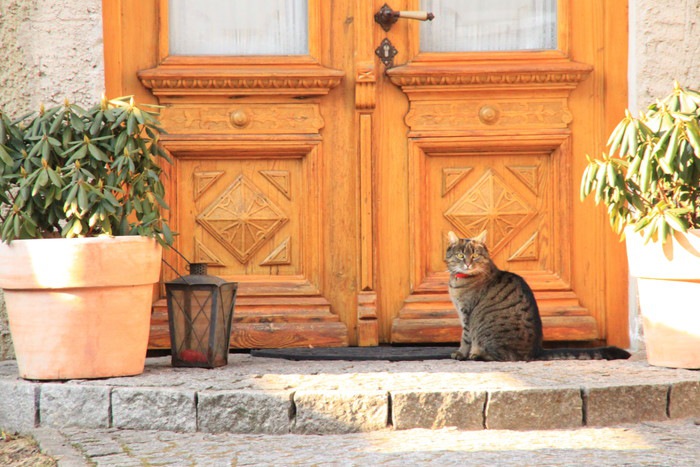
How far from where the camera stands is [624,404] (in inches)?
145

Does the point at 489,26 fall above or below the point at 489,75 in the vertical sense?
above

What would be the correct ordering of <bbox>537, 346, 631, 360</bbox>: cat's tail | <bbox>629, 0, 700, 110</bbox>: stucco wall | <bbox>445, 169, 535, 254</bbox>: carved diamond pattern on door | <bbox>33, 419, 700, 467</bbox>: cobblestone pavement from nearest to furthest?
<bbox>33, 419, 700, 467</bbox>: cobblestone pavement < <bbox>537, 346, 631, 360</bbox>: cat's tail < <bbox>629, 0, 700, 110</bbox>: stucco wall < <bbox>445, 169, 535, 254</bbox>: carved diamond pattern on door

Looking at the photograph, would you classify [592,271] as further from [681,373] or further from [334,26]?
[334,26]

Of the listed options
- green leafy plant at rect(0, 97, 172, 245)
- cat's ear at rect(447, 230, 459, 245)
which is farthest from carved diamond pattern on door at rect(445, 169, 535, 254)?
green leafy plant at rect(0, 97, 172, 245)

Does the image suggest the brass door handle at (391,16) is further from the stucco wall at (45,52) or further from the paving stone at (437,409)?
the paving stone at (437,409)

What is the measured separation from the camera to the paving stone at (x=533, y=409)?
11.8 ft

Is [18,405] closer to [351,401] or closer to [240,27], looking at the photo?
[351,401]

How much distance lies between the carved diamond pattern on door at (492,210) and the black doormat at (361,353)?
636 millimetres

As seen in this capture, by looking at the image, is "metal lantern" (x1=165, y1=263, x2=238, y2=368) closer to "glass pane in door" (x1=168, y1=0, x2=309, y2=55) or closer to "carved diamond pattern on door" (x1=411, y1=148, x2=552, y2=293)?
"carved diamond pattern on door" (x1=411, y1=148, x2=552, y2=293)

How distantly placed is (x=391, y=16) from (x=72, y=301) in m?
2.12

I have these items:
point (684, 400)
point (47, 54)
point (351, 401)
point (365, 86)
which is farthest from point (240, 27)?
point (684, 400)

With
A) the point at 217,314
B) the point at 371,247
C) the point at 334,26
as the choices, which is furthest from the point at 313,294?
the point at 334,26

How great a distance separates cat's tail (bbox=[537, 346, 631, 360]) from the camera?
14.6 feet

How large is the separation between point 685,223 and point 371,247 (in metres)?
1.54
